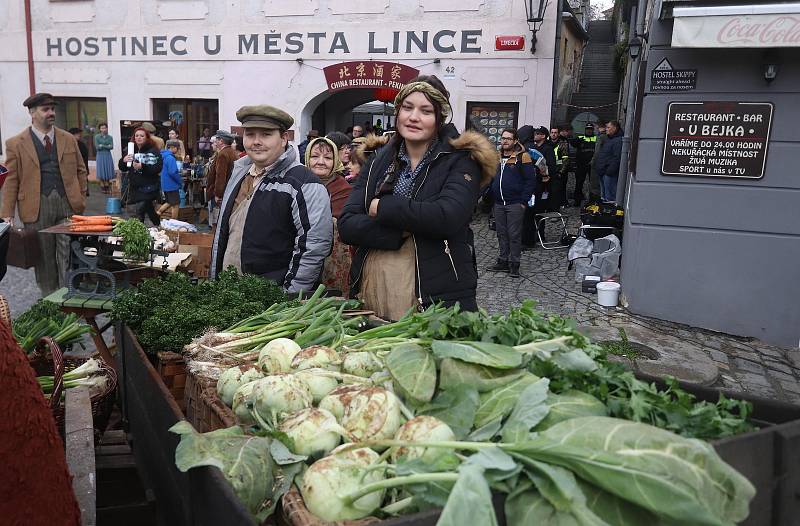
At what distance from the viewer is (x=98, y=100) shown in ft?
57.7

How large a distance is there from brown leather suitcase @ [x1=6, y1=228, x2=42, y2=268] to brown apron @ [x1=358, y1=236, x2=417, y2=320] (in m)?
4.90

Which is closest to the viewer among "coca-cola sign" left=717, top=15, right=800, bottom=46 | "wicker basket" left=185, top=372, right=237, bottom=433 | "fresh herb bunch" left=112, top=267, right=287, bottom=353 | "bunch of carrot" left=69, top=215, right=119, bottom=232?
"wicker basket" left=185, top=372, right=237, bottom=433

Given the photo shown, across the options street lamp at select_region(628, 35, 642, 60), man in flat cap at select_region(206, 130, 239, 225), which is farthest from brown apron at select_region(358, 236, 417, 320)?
street lamp at select_region(628, 35, 642, 60)

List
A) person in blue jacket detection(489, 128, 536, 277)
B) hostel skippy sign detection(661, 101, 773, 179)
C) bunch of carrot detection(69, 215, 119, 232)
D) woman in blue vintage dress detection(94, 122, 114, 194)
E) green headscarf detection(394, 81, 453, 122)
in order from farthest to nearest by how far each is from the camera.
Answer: woman in blue vintage dress detection(94, 122, 114, 194), person in blue jacket detection(489, 128, 536, 277), hostel skippy sign detection(661, 101, 773, 179), bunch of carrot detection(69, 215, 119, 232), green headscarf detection(394, 81, 453, 122)

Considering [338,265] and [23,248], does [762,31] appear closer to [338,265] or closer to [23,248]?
[338,265]

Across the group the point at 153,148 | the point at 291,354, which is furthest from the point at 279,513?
the point at 153,148

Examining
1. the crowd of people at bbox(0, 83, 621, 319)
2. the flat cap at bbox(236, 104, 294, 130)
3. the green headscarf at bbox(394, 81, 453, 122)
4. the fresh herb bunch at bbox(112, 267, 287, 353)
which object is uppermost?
the green headscarf at bbox(394, 81, 453, 122)

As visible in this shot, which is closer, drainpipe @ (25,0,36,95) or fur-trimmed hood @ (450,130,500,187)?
fur-trimmed hood @ (450,130,500,187)

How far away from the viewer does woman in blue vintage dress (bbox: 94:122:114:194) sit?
16328 millimetres

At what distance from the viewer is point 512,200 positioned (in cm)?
933

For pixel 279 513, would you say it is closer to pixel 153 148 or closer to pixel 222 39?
pixel 153 148

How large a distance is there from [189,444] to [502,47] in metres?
13.2

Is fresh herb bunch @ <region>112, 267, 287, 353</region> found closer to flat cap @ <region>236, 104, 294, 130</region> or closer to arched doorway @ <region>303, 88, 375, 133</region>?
flat cap @ <region>236, 104, 294, 130</region>

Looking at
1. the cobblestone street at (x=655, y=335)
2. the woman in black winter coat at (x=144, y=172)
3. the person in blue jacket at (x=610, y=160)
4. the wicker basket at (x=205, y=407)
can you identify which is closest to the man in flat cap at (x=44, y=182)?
the cobblestone street at (x=655, y=335)
